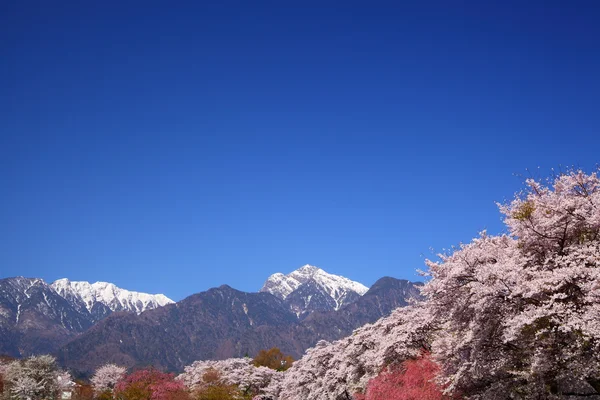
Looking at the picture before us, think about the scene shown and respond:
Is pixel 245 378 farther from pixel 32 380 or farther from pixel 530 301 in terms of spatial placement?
pixel 530 301

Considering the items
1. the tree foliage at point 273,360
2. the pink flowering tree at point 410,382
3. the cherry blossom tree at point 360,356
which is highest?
the tree foliage at point 273,360

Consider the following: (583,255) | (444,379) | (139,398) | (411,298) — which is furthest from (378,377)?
(139,398)

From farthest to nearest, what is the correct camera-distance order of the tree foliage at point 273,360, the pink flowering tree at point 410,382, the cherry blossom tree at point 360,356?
the tree foliage at point 273,360 < the cherry blossom tree at point 360,356 < the pink flowering tree at point 410,382

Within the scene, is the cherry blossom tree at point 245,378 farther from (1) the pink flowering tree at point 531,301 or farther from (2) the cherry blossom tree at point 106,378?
(1) the pink flowering tree at point 531,301

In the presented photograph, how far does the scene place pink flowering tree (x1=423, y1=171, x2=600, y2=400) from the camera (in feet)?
63.7

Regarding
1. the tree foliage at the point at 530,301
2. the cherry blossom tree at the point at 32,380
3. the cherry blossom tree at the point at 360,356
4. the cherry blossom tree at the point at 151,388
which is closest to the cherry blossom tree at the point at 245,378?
the cherry blossom tree at the point at 151,388

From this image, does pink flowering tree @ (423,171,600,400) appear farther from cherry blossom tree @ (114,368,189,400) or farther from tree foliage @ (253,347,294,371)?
tree foliage @ (253,347,294,371)

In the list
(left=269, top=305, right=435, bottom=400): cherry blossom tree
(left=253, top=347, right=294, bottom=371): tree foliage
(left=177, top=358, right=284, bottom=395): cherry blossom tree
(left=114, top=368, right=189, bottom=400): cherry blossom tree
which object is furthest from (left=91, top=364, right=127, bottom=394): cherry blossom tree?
(left=269, top=305, right=435, bottom=400): cherry blossom tree

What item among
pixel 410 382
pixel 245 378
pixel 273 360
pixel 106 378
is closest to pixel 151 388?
pixel 245 378

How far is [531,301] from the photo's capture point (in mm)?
21062

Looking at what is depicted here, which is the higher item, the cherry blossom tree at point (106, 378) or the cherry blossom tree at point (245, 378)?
the cherry blossom tree at point (106, 378)

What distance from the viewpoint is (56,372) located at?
74.4 m

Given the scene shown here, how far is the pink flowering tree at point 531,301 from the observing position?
19.4 metres

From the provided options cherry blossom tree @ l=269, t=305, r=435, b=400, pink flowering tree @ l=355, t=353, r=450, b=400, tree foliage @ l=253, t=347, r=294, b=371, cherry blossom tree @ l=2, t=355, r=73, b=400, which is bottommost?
pink flowering tree @ l=355, t=353, r=450, b=400
